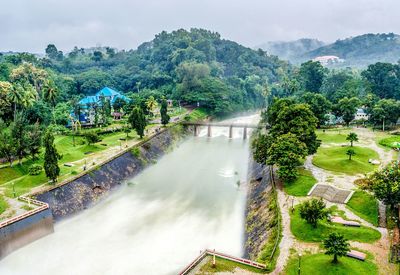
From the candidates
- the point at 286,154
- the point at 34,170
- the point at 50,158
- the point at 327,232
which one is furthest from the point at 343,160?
the point at 34,170

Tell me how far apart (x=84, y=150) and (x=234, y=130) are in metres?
54.0

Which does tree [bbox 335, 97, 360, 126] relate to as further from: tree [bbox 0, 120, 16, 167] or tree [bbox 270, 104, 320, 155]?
tree [bbox 0, 120, 16, 167]

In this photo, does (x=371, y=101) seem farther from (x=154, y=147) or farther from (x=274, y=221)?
(x=274, y=221)

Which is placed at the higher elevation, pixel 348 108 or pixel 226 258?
pixel 348 108

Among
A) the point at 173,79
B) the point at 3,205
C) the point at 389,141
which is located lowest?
the point at 3,205

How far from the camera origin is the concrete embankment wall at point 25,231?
144 feet

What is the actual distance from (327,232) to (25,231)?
3688cm

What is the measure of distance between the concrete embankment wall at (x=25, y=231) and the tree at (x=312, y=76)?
11117cm

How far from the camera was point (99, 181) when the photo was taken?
63.7m

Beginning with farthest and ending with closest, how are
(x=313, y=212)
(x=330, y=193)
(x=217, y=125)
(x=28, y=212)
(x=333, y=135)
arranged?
(x=217, y=125) → (x=333, y=135) → (x=330, y=193) → (x=28, y=212) → (x=313, y=212)

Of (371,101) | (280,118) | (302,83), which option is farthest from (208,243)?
(302,83)

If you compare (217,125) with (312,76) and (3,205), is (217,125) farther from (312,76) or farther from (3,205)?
(3,205)

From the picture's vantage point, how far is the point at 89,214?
5553 cm

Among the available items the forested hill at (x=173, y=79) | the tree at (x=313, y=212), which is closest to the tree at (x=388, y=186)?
the tree at (x=313, y=212)
